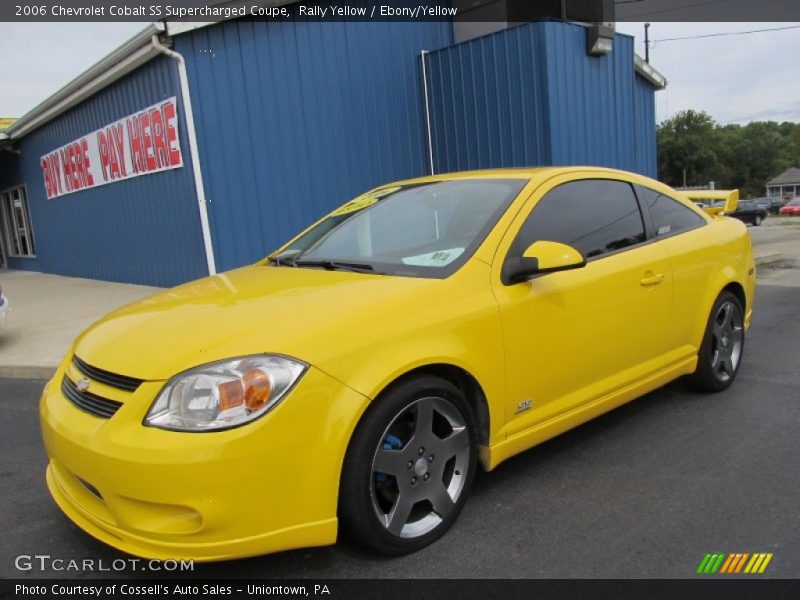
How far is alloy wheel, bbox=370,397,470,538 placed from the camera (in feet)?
8.55

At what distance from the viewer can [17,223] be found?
19.0 meters

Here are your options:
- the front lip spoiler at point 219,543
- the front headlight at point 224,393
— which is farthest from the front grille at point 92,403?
the front lip spoiler at point 219,543

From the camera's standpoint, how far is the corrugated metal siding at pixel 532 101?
32.3 ft

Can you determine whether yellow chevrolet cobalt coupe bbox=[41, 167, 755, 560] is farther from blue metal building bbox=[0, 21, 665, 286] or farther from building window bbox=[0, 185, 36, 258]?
building window bbox=[0, 185, 36, 258]

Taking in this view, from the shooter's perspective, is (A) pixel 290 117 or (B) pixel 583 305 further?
(A) pixel 290 117

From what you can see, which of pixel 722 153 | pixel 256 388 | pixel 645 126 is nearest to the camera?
pixel 256 388

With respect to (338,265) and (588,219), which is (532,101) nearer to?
(588,219)

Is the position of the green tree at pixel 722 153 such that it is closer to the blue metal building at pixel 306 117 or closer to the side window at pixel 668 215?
the blue metal building at pixel 306 117

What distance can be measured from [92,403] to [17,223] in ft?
63.7

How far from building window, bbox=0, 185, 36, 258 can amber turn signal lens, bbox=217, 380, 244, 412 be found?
18.1 m

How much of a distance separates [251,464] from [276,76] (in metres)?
8.48

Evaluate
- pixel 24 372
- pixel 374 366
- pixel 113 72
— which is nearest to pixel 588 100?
pixel 113 72

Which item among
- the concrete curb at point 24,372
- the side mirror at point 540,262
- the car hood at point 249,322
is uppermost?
the side mirror at point 540,262

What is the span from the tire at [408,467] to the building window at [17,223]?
18152mm
